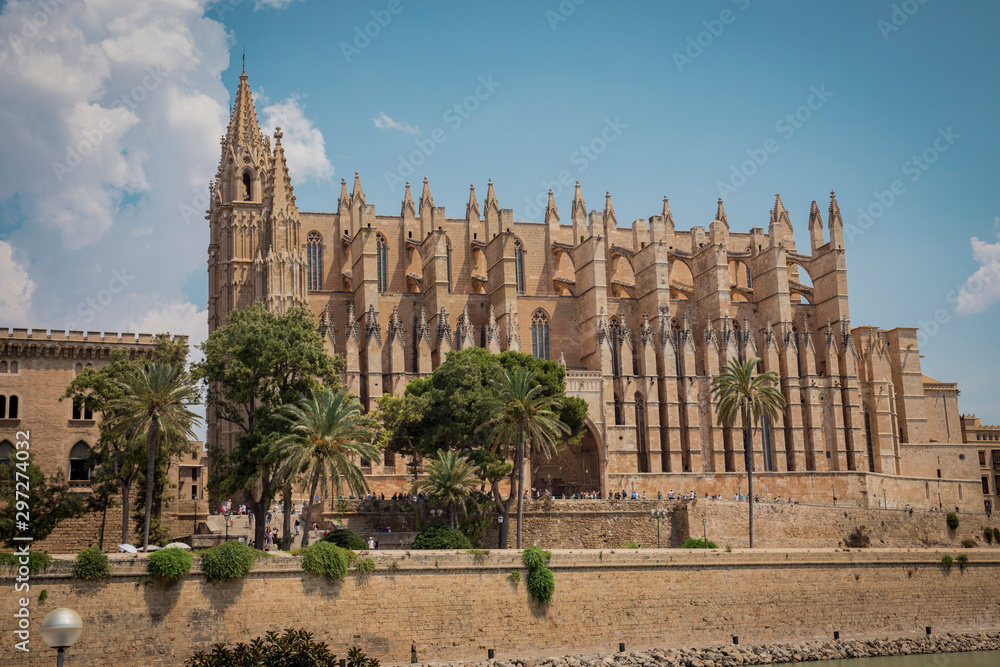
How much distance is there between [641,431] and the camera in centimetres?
5950

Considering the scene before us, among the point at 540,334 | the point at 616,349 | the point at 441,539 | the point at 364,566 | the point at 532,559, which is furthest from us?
the point at 540,334

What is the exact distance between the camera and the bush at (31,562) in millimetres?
26578

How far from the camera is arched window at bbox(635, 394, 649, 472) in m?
59.3

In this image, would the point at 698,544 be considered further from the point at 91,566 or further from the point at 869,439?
the point at 869,439

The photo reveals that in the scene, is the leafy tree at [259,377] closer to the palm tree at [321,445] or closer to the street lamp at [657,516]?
the palm tree at [321,445]

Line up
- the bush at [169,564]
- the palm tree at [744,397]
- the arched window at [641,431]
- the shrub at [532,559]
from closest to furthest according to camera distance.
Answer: the bush at [169,564] → the shrub at [532,559] → the palm tree at [744,397] → the arched window at [641,431]

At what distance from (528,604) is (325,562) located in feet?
21.6

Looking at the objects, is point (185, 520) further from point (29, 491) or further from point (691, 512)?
point (691, 512)

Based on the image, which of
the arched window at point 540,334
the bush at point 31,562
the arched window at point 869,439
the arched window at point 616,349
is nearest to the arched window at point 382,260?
the arched window at point 540,334

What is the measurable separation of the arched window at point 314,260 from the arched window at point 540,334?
13063 mm

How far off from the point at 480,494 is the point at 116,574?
16037mm

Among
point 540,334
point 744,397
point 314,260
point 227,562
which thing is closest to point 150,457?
point 227,562

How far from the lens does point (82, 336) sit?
4081 cm

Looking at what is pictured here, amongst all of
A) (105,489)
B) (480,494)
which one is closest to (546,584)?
(480,494)
